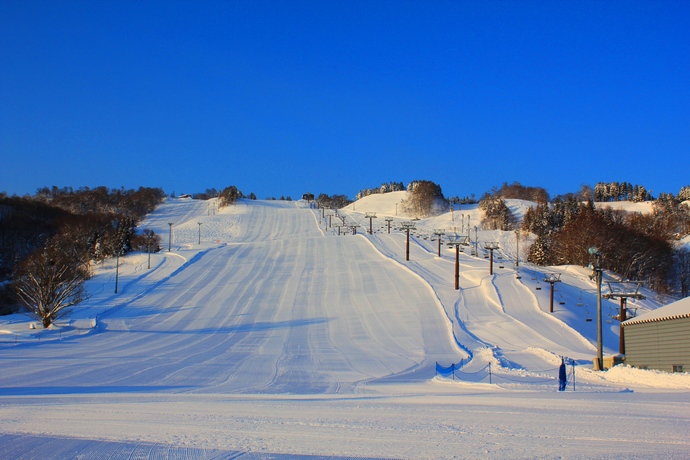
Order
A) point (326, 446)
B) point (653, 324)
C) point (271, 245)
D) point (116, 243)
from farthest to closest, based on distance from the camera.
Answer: point (271, 245) < point (116, 243) < point (653, 324) < point (326, 446)

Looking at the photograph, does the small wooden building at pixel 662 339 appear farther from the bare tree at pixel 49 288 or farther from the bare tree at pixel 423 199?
the bare tree at pixel 423 199

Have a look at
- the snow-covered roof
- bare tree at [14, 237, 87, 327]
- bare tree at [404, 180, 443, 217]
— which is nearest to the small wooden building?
the snow-covered roof

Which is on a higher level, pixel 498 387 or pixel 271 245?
pixel 271 245

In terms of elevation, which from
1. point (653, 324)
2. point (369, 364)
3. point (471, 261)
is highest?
point (471, 261)

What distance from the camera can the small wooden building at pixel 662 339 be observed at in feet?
A: 56.9

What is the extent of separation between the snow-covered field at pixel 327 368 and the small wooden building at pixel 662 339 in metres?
1.83

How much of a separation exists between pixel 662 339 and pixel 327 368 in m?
12.8

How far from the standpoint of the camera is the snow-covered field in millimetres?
8547

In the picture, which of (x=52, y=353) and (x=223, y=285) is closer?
(x=52, y=353)

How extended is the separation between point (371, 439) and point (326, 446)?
808 millimetres

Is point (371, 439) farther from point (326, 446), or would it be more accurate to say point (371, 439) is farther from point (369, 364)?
point (369, 364)

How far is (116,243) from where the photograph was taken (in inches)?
2904

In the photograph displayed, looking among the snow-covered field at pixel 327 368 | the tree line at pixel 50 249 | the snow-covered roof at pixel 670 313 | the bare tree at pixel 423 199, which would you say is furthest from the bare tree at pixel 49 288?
the bare tree at pixel 423 199

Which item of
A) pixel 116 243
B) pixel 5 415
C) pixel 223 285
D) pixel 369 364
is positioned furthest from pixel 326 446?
pixel 116 243
